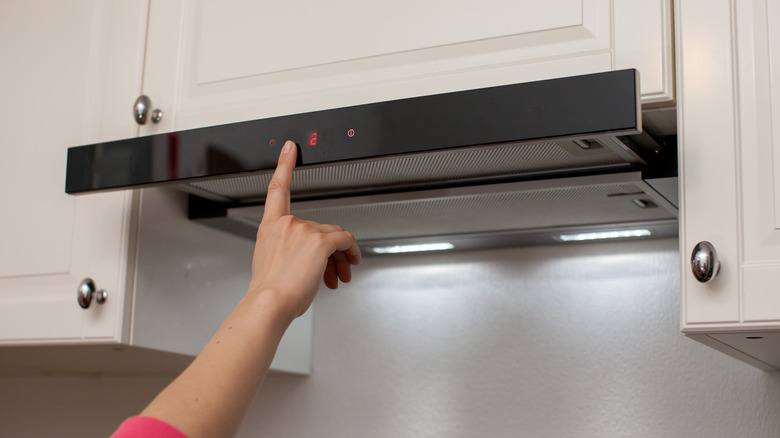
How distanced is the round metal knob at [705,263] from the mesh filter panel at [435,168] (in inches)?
6.7

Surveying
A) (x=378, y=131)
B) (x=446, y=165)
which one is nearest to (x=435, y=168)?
(x=446, y=165)

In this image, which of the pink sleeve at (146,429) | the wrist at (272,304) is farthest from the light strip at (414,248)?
the pink sleeve at (146,429)

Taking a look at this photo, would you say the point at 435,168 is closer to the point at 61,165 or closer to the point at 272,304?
the point at 272,304

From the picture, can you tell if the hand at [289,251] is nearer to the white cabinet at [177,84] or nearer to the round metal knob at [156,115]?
the white cabinet at [177,84]

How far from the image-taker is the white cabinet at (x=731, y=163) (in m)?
0.78

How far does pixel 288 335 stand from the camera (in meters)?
1.39

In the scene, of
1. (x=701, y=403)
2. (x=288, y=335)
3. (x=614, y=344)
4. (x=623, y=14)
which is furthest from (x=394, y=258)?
(x=623, y=14)

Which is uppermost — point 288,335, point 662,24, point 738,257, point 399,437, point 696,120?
point 662,24

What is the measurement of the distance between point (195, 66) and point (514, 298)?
598 mm

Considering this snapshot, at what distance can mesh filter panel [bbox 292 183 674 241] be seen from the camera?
106 centimetres

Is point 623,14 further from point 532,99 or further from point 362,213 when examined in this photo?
point 362,213

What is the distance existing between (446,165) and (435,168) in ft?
0.05

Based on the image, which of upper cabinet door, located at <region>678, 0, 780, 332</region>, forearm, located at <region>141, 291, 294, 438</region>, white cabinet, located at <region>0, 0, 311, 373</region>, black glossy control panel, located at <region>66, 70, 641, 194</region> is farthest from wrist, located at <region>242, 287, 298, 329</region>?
white cabinet, located at <region>0, 0, 311, 373</region>

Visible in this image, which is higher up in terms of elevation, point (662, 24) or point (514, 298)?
point (662, 24)
